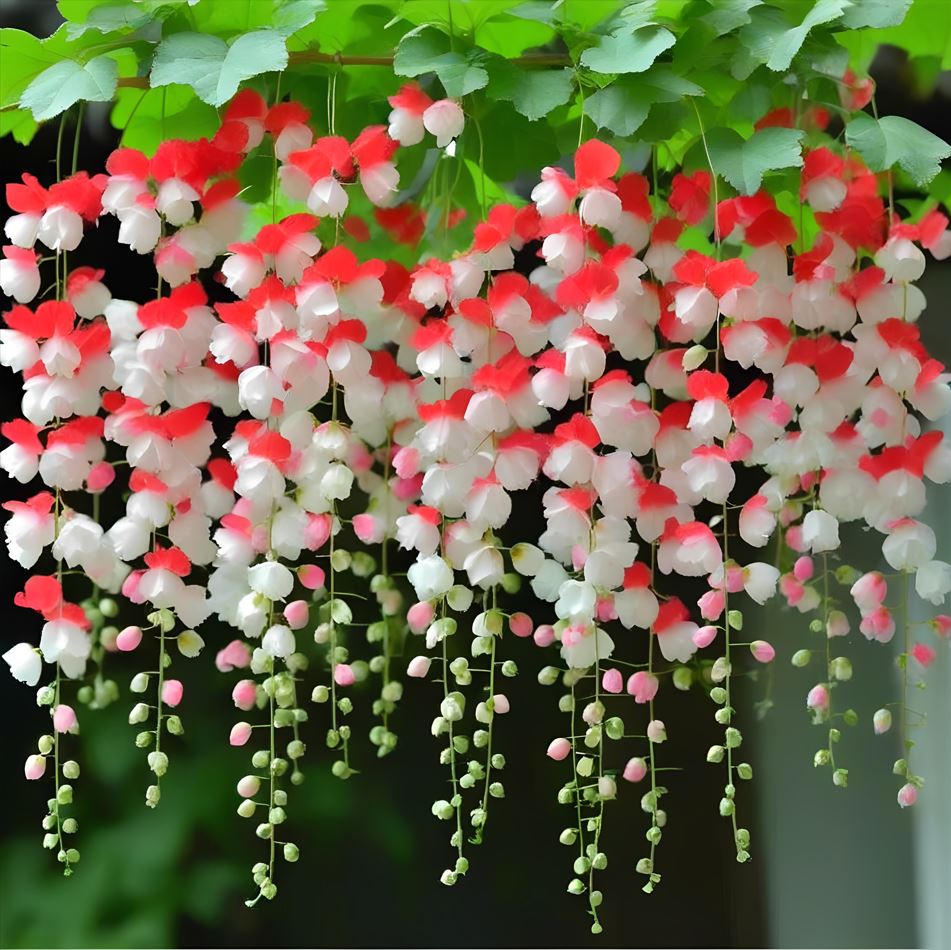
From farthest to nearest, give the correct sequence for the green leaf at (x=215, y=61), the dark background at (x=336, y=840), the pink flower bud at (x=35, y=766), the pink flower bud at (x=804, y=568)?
1. the dark background at (x=336, y=840)
2. the pink flower bud at (x=804, y=568)
3. the pink flower bud at (x=35, y=766)
4. the green leaf at (x=215, y=61)

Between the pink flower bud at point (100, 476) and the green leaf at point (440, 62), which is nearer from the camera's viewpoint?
the green leaf at point (440, 62)

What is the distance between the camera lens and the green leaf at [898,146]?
835 millimetres

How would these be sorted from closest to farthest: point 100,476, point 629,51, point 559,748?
point 629,51, point 559,748, point 100,476

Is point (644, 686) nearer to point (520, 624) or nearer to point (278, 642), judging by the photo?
point (520, 624)

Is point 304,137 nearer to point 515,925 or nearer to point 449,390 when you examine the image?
point 449,390

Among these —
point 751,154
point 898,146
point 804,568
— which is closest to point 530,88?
point 751,154

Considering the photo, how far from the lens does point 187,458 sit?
93 cm

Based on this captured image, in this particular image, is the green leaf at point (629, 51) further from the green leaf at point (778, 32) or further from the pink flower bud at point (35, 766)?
the pink flower bud at point (35, 766)

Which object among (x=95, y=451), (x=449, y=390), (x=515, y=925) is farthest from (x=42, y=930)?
(x=449, y=390)

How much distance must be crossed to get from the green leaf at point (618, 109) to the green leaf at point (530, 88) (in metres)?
0.03

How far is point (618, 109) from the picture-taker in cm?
85

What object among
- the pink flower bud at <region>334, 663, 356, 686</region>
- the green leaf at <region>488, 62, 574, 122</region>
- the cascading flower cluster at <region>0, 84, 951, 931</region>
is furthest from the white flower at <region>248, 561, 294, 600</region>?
the green leaf at <region>488, 62, 574, 122</region>

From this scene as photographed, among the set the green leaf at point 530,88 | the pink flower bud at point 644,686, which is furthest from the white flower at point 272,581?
the green leaf at point 530,88

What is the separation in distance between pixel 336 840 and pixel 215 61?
1.00 metres
